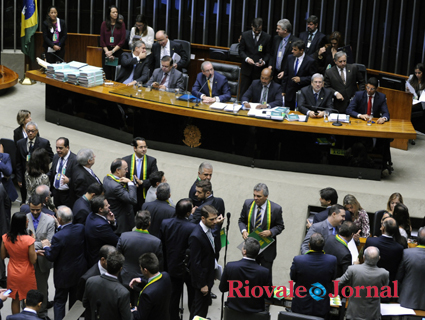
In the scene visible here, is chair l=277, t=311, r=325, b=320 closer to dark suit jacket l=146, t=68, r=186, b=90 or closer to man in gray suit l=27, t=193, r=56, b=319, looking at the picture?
man in gray suit l=27, t=193, r=56, b=319

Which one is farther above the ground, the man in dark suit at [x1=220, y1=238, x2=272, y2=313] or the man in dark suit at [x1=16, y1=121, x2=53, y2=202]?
the man in dark suit at [x1=16, y1=121, x2=53, y2=202]

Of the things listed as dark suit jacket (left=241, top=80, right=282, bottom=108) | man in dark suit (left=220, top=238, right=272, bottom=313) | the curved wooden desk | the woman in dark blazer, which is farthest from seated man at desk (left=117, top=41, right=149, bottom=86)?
man in dark suit (left=220, top=238, right=272, bottom=313)

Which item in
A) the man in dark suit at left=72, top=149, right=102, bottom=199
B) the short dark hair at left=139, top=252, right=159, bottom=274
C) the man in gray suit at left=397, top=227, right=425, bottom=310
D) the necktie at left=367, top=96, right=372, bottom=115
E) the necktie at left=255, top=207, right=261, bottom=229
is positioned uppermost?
the necktie at left=367, top=96, right=372, bottom=115

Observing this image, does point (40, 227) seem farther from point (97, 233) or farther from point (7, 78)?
point (7, 78)

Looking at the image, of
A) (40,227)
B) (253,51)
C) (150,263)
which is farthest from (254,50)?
(150,263)

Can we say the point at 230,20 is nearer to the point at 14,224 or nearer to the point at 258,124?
the point at 258,124

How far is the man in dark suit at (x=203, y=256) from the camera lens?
5340mm

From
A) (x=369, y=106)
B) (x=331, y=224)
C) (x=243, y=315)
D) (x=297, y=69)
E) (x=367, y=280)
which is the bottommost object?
(x=243, y=315)

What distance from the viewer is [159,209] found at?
583 cm

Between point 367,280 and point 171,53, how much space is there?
5.62m

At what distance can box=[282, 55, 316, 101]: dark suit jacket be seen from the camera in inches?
352

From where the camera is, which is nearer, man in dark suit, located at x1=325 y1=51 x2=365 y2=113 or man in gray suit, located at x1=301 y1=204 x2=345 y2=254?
man in gray suit, located at x1=301 y1=204 x2=345 y2=254

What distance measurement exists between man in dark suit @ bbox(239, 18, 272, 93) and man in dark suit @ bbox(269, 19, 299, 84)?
5.5 inches

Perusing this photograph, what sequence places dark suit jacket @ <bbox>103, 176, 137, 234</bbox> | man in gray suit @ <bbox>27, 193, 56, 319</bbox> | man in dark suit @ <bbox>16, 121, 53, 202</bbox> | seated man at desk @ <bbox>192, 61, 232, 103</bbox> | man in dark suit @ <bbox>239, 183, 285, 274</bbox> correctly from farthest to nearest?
seated man at desk @ <bbox>192, 61, 232, 103</bbox>, man in dark suit @ <bbox>16, 121, 53, 202</bbox>, dark suit jacket @ <bbox>103, 176, 137, 234</bbox>, man in dark suit @ <bbox>239, 183, 285, 274</bbox>, man in gray suit @ <bbox>27, 193, 56, 319</bbox>
